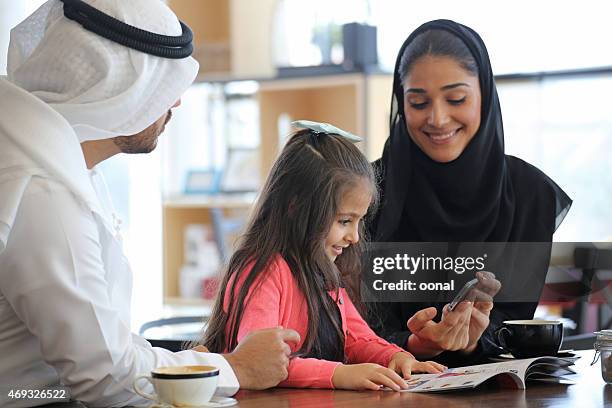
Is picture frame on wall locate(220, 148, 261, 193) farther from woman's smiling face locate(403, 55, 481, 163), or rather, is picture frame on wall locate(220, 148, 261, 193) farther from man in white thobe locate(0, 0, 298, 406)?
man in white thobe locate(0, 0, 298, 406)

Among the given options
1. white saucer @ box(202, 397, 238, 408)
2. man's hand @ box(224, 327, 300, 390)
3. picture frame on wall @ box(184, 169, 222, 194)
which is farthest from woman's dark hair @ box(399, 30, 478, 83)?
picture frame on wall @ box(184, 169, 222, 194)

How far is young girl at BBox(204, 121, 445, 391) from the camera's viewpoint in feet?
5.49

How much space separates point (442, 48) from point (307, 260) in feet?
1.89

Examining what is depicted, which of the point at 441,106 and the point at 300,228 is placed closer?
the point at 300,228

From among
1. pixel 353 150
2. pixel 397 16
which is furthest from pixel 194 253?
pixel 353 150

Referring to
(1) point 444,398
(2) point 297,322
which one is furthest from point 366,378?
(2) point 297,322

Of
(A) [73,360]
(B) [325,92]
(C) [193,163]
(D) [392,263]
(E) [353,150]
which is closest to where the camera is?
(A) [73,360]

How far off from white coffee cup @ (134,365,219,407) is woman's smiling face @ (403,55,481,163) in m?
0.89

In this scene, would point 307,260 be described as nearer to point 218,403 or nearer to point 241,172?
point 218,403

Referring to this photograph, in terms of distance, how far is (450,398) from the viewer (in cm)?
144

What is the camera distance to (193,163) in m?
5.52

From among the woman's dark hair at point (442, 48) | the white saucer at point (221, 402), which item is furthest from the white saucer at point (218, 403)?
the woman's dark hair at point (442, 48)

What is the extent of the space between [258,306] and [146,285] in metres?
2.23

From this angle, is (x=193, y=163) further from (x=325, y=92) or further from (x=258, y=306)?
(x=258, y=306)
